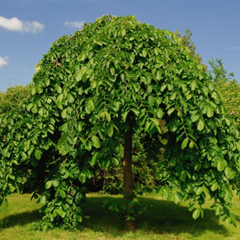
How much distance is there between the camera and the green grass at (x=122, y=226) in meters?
4.84

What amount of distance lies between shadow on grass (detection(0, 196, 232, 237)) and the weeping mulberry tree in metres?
0.45

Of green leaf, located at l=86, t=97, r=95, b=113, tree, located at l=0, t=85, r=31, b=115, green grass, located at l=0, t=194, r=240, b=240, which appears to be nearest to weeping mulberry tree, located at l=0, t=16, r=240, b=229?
green leaf, located at l=86, t=97, r=95, b=113

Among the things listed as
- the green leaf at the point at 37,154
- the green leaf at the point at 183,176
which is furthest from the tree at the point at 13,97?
the green leaf at the point at 183,176

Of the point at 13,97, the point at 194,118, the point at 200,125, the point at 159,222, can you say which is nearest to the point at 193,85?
the point at 194,118

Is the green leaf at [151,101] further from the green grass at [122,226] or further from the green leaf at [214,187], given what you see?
the green grass at [122,226]

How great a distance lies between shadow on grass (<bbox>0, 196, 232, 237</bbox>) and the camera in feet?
17.3

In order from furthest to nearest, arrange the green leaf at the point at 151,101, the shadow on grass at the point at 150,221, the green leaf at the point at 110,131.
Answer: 1. the shadow on grass at the point at 150,221
2. the green leaf at the point at 151,101
3. the green leaf at the point at 110,131

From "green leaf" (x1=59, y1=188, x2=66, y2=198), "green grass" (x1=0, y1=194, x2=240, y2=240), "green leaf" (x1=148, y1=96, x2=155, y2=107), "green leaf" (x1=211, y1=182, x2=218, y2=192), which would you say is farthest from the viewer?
"green grass" (x1=0, y1=194, x2=240, y2=240)

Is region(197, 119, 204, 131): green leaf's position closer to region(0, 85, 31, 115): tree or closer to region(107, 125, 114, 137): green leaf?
region(107, 125, 114, 137): green leaf

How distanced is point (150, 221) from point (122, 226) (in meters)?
0.71

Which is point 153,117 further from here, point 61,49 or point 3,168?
point 3,168

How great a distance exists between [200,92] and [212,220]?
3.21m

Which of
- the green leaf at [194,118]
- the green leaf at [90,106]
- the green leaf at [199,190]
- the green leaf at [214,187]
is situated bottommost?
the green leaf at [199,190]

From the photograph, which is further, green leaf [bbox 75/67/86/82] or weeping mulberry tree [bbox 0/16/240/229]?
green leaf [bbox 75/67/86/82]
